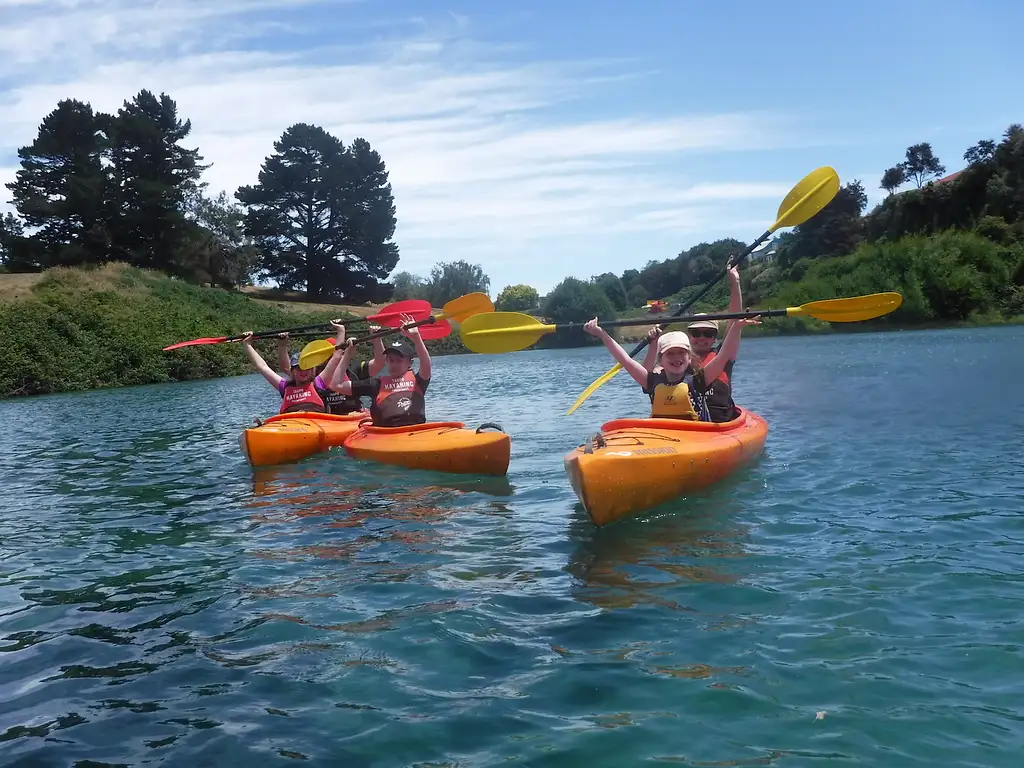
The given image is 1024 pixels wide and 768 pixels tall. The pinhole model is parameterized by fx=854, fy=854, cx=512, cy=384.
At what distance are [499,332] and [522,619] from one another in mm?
4349

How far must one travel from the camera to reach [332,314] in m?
44.5

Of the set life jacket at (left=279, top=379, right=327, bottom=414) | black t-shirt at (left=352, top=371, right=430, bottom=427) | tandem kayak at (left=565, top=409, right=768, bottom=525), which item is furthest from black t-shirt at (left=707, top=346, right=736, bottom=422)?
life jacket at (left=279, top=379, right=327, bottom=414)

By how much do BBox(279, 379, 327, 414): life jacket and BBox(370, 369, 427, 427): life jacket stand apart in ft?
5.45

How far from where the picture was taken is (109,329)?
28.3m

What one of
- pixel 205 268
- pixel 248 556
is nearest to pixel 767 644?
pixel 248 556

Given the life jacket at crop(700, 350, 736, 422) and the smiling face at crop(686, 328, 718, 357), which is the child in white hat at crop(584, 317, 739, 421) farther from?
the smiling face at crop(686, 328, 718, 357)

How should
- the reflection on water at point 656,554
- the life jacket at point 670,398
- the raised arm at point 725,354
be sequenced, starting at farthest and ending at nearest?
1. the raised arm at point 725,354
2. the life jacket at point 670,398
3. the reflection on water at point 656,554

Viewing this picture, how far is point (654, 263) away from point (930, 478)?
78188 millimetres

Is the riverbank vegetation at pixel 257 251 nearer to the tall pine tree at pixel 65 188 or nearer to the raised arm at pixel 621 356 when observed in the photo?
the tall pine tree at pixel 65 188

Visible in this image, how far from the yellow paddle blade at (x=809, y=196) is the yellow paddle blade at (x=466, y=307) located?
9.83ft

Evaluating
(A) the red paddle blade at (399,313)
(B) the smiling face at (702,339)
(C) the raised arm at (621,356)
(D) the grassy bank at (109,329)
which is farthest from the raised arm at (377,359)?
(D) the grassy bank at (109,329)

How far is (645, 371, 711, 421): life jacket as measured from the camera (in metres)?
6.58

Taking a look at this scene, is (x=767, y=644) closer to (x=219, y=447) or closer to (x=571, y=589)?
(x=571, y=589)

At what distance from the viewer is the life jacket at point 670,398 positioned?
259 inches
